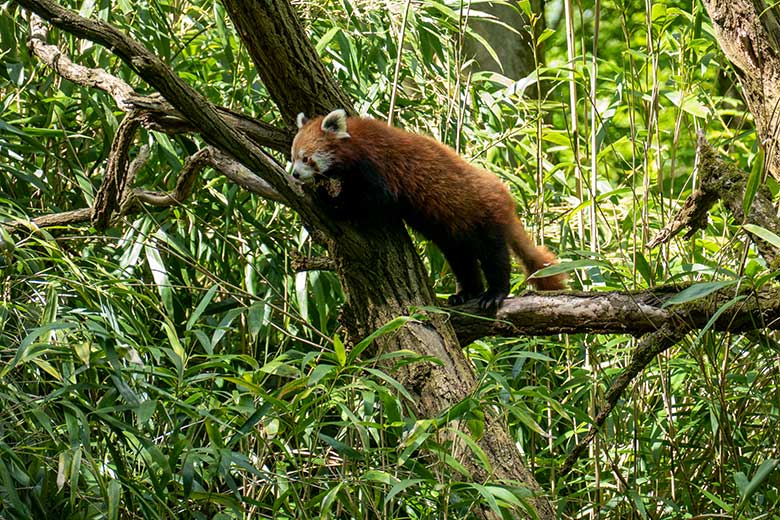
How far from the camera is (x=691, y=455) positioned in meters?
2.56

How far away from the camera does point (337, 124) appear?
2830 mm

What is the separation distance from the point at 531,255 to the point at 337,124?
0.79m

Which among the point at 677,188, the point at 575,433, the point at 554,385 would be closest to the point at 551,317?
the point at 575,433

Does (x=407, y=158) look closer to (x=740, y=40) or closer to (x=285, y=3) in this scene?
(x=285, y=3)

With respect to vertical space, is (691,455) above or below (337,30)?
below

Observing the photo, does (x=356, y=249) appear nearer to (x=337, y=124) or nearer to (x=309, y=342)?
(x=309, y=342)

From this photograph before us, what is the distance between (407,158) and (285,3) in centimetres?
69

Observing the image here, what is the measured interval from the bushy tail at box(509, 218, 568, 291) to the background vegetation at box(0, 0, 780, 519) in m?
0.08

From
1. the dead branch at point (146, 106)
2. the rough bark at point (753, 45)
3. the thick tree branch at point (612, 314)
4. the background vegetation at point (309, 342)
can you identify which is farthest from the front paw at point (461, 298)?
the rough bark at point (753, 45)

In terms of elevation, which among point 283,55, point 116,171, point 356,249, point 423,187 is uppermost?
point 283,55

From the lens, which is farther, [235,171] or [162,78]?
[235,171]

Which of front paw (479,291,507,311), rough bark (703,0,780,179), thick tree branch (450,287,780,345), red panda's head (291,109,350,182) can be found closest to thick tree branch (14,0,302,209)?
red panda's head (291,109,350,182)

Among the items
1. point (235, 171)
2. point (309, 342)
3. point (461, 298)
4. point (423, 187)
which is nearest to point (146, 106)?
point (235, 171)

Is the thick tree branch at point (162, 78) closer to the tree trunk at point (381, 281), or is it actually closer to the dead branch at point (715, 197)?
the tree trunk at point (381, 281)
